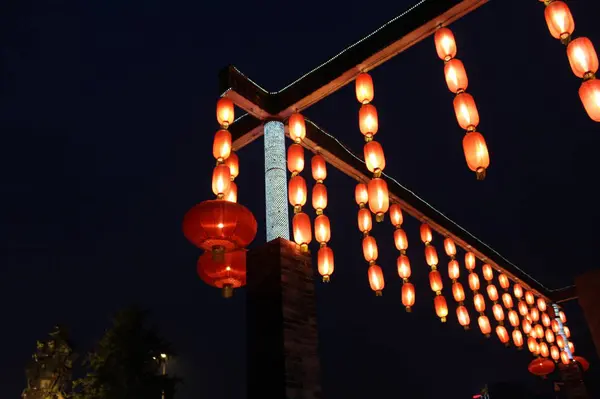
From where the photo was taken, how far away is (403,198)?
12016 millimetres

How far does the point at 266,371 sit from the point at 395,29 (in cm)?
500

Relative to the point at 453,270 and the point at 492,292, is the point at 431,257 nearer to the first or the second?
the point at 453,270

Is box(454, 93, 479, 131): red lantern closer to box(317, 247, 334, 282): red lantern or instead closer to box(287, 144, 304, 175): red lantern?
box(287, 144, 304, 175): red lantern

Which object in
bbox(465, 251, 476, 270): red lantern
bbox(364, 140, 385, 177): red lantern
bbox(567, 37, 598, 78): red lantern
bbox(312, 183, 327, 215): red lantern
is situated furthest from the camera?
bbox(465, 251, 476, 270): red lantern

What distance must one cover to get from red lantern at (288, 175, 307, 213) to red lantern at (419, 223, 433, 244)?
605cm

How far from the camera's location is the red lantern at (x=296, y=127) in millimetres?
7691

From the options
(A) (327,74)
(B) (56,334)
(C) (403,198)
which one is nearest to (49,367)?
(B) (56,334)

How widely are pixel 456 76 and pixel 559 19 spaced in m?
1.34

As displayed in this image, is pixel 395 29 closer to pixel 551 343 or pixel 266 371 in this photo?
pixel 266 371

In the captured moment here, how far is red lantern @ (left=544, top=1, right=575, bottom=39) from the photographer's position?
5180 mm

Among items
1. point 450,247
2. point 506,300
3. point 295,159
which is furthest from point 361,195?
point 506,300

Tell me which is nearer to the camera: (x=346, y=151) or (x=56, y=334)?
(x=346, y=151)

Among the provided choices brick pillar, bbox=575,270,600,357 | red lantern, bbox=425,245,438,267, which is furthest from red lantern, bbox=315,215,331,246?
brick pillar, bbox=575,270,600,357

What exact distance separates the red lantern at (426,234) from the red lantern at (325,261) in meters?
4.84
